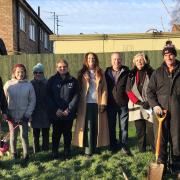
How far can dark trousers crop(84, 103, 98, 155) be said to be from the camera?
8656 millimetres

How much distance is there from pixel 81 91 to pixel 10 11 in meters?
19.6

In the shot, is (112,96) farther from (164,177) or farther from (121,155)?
(164,177)

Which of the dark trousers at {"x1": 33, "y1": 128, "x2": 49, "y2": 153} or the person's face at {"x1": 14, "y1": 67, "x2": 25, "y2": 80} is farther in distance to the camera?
the dark trousers at {"x1": 33, "y1": 128, "x2": 49, "y2": 153}

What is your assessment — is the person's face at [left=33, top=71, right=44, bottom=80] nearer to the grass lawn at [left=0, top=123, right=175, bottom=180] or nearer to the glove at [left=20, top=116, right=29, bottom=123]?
the glove at [left=20, top=116, right=29, bottom=123]

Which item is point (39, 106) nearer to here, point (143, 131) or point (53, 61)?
point (143, 131)

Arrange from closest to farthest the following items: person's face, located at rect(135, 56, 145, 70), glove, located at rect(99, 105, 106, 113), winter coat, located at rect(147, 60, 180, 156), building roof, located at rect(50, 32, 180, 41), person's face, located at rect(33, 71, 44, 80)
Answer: winter coat, located at rect(147, 60, 180, 156), person's face, located at rect(135, 56, 145, 70), glove, located at rect(99, 105, 106, 113), person's face, located at rect(33, 71, 44, 80), building roof, located at rect(50, 32, 180, 41)

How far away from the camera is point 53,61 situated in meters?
14.6

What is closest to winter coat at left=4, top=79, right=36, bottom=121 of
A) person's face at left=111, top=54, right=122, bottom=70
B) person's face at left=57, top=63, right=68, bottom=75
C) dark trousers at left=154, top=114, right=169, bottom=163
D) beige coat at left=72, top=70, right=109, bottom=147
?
person's face at left=57, top=63, right=68, bottom=75

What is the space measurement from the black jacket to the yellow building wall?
8.13m

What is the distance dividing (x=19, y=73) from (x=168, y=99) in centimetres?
280

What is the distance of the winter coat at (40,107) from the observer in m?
9.12

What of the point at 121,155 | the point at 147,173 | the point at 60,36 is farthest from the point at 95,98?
the point at 60,36

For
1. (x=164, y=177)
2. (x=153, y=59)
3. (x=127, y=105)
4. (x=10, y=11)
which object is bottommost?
(x=164, y=177)

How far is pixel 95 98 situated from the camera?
863cm
